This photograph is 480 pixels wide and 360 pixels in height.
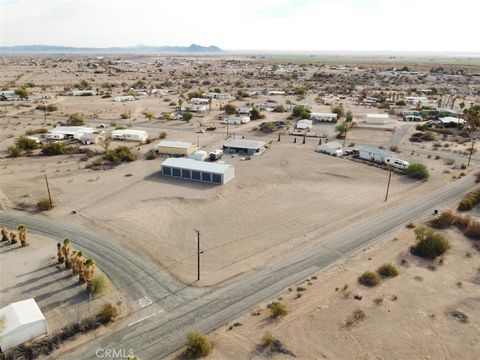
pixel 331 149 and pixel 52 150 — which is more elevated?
pixel 331 149

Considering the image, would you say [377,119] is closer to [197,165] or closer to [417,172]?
[417,172]

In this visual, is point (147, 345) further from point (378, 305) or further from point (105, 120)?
point (105, 120)

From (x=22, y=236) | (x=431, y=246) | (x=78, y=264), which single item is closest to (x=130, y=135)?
(x=22, y=236)

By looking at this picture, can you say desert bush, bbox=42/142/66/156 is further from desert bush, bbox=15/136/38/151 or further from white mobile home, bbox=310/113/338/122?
white mobile home, bbox=310/113/338/122

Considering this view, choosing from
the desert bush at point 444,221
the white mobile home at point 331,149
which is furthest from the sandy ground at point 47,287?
the white mobile home at point 331,149

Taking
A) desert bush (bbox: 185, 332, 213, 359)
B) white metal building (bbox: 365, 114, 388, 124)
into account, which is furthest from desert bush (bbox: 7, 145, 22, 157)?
white metal building (bbox: 365, 114, 388, 124)
